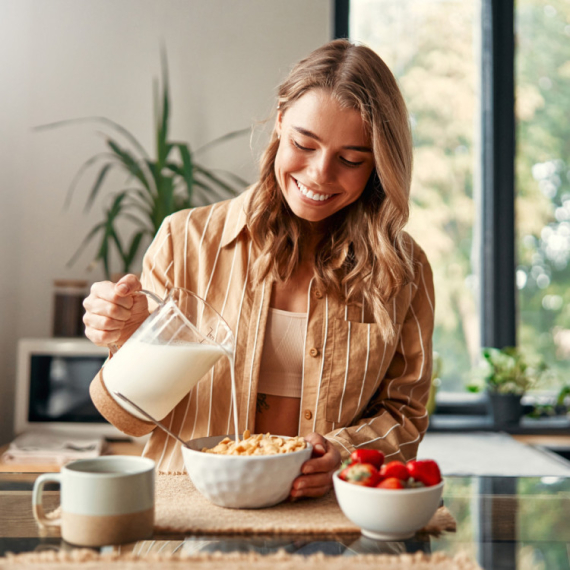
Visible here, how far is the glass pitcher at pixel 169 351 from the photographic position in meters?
0.84

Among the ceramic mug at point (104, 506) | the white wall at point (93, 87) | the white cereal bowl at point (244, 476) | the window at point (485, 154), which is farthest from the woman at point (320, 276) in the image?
the window at point (485, 154)

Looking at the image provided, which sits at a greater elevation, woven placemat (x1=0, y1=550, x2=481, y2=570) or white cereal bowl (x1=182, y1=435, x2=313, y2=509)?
white cereal bowl (x1=182, y1=435, x2=313, y2=509)

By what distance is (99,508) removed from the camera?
0.67m

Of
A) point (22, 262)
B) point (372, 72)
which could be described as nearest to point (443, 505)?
point (372, 72)

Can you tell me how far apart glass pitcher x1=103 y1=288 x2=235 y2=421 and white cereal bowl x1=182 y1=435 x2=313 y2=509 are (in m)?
0.11

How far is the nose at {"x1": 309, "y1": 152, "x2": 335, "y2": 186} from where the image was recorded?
1126 mm

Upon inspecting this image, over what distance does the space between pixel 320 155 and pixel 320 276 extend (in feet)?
0.81

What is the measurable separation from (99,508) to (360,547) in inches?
10.7

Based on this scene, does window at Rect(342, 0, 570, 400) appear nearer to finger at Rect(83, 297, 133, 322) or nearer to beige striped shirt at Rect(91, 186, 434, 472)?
beige striped shirt at Rect(91, 186, 434, 472)

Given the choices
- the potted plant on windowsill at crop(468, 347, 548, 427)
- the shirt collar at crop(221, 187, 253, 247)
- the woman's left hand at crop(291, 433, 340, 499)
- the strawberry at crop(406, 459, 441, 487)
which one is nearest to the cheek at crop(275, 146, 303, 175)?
the shirt collar at crop(221, 187, 253, 247)

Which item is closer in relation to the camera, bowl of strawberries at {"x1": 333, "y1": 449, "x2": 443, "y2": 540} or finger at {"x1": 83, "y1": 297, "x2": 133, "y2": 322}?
bowl of strawberries at {"x1": 333, "y1": 449, "x2": 443, "y2": 540}

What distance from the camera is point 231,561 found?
661 mm

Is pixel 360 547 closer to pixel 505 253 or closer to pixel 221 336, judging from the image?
pixel 221 336

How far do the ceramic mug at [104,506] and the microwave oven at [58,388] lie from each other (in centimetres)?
159
